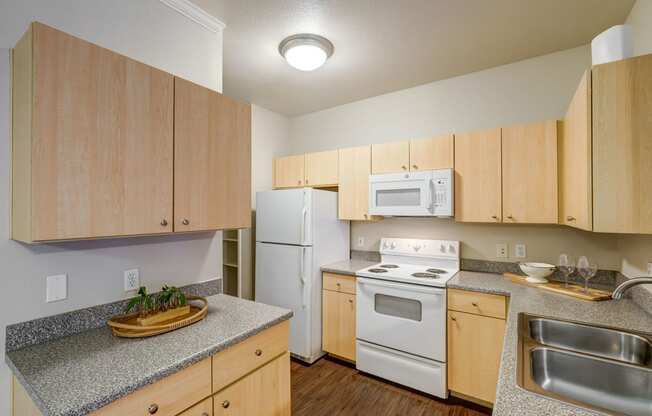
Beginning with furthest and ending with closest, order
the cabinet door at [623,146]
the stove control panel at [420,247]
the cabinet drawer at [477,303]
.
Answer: the stove control panel at [420,247], the cabinet drawer at [477,303], the cabinet door at [623,146]

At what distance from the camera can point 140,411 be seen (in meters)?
1.00

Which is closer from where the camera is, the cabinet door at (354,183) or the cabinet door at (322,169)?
the cabinet door at (354,183)

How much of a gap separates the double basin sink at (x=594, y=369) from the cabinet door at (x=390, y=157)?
1.63m

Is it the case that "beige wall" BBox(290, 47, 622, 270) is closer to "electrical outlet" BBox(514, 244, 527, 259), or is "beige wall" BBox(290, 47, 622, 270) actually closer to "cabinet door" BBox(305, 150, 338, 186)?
"electrical outlet" BBox(514, 244, 527, 259)

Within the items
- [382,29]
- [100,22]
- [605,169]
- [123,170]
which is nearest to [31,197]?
[123,170]

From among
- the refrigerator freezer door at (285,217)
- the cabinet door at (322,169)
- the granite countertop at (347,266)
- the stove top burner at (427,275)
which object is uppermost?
the cabinet door at (322,169)

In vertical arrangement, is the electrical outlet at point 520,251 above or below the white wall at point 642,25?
below

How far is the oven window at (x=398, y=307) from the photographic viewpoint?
7.65 feet

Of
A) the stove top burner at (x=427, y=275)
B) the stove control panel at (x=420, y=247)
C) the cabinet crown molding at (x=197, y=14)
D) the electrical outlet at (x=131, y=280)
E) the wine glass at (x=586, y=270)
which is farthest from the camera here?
the stove control panel at (x=420, y=247)

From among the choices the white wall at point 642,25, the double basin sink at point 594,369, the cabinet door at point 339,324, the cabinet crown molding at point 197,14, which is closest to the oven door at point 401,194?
the cabinet door at point 339,324

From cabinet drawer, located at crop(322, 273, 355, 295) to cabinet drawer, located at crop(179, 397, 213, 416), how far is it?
1642 mm

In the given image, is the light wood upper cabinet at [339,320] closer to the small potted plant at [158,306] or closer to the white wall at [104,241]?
the white wall at [104,241]

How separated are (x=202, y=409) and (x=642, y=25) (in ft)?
9.70

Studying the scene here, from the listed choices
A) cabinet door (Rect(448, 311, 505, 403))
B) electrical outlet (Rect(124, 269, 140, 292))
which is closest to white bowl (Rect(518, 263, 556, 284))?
cabinet door (Rect(448, 311, 505, 403))
